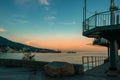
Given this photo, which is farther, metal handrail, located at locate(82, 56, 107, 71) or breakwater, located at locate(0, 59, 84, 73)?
metal handrail, located at locate(82, 56, 107, 71)

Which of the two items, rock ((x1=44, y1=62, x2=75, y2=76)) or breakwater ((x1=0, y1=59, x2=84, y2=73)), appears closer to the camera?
rock ((x1=44, y1=62, x2=75, y2=76))

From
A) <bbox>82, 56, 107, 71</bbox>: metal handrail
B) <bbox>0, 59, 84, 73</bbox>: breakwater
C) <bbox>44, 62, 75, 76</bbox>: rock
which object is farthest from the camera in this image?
<bbox>82, 56, 107, 71</bbox>: metal handrail

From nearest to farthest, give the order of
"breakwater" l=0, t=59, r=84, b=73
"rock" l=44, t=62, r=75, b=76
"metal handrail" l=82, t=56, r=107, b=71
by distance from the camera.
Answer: "rock" l=44, t=62, r=75, b=76 < "breakwater" l=0, t=59, r=84, b=73 < "metal handrail" l=82, t=56, r=107, b=71

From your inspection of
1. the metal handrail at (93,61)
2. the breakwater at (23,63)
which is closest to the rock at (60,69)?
the breakwater at (23,63)

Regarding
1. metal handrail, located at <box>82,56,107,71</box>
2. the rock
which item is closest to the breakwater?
the rock

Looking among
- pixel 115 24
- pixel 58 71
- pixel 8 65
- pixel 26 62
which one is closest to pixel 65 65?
pixel 58 71

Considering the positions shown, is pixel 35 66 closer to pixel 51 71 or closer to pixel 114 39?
pixel 51 71

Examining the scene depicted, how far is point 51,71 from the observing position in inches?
691

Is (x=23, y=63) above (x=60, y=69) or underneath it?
above

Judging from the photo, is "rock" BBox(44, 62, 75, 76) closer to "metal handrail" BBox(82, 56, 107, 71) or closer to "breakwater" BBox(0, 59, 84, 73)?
"breakwater" BBox(0, 59, 84, 73)

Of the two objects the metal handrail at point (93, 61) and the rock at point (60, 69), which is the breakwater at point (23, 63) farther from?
the metal handrail at point (93, 61)

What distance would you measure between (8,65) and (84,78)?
34.7 ft

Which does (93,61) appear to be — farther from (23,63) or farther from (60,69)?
(60,69)

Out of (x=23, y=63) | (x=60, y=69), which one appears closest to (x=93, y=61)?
(x=23, y=63)
